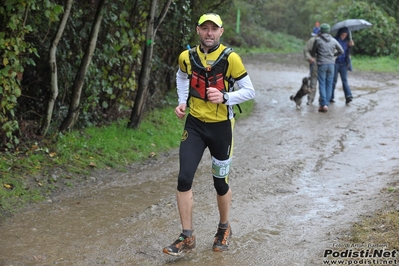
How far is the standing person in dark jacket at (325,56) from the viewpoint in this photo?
14.3m

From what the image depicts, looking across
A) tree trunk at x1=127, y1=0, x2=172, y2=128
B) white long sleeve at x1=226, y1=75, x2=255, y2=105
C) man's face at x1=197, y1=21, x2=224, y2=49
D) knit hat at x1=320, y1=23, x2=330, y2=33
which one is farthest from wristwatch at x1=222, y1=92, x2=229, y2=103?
knit hat at x1=320, y1=23, x2=330, y2=33

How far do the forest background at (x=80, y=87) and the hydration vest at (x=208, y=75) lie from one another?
288 cm

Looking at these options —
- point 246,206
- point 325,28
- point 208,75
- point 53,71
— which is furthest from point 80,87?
point 325,28

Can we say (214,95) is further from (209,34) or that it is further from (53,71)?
(53,71)

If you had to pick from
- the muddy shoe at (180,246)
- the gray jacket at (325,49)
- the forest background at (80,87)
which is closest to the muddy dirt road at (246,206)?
the muddy shoe at (180,246)

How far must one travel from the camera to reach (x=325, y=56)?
14.3m

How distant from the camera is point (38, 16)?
848 cm

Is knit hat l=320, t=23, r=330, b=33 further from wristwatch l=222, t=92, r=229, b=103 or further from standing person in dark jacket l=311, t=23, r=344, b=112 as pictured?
wristwatch l=222, t=92, r=229, b=103

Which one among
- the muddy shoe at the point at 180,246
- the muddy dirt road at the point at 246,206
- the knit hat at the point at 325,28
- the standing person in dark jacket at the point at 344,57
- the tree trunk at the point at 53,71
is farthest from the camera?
the standing person in dark jacket at the point at 344,57

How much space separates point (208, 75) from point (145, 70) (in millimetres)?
5134

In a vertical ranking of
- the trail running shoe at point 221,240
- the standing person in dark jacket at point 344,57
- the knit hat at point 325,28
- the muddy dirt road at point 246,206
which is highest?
the knit hat at point 325,28

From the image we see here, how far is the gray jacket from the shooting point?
1427 centimetres

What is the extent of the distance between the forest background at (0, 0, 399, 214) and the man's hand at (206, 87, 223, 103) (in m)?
3.03

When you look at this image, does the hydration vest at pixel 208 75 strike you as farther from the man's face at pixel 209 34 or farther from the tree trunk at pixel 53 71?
the tree trunk at pixel 53 71
